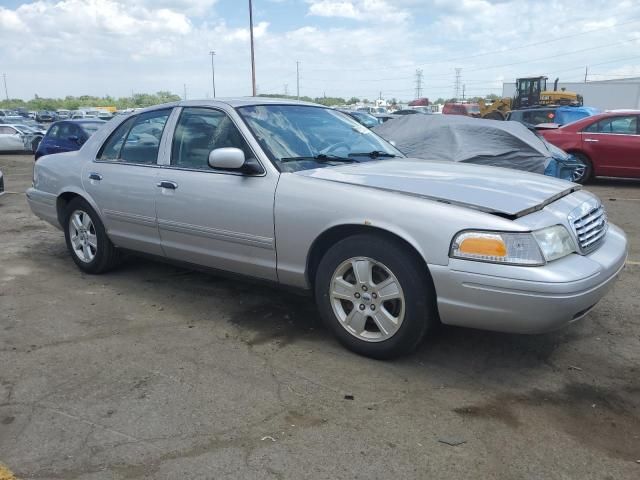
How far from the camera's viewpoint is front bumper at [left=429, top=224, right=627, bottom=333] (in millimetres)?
3004

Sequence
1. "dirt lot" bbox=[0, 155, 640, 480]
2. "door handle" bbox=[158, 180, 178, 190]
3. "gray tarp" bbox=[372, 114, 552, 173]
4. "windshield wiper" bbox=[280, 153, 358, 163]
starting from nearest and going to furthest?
"dirt lot" bbox=[0, 155, 640, 480] → "windshield wiper" bbox=[280, 153, 358, 163] → "door handle" bbox=[158, 180, 178, 190] → "gray tarp" bbox=[372, 114, 552, 173]

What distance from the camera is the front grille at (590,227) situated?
3381mm

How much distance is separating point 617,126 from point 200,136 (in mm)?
9310

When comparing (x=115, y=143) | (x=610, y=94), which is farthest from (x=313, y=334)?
(x=610, y=94)

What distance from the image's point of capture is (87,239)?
543cm

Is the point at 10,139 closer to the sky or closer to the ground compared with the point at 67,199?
closer to the ground

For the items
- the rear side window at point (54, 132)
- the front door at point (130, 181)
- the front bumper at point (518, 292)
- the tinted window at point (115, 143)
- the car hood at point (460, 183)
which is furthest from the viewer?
the rear side window at point (54, 132)

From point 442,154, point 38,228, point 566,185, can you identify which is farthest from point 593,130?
point 38,228

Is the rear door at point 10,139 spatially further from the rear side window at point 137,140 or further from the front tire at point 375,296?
the front tire at point 375,296

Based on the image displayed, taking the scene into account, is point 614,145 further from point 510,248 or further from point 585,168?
point 510,248

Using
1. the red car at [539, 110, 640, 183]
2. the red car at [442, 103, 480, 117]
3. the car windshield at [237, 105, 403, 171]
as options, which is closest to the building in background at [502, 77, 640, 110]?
the red car at [442, 103, 480, 117]

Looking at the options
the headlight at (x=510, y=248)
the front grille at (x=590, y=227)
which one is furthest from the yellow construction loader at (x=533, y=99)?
the headlight at (x=510, y=248)

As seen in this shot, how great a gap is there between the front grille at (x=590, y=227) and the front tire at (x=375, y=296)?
36.2 inches

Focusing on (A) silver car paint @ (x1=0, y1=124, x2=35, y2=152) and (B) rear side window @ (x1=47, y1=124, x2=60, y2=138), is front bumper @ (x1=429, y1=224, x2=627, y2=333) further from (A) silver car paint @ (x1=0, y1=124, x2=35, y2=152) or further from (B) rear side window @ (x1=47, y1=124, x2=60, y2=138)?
(A) silver car paint @ (x1=0, y1=124, x2=35, y2=152)
